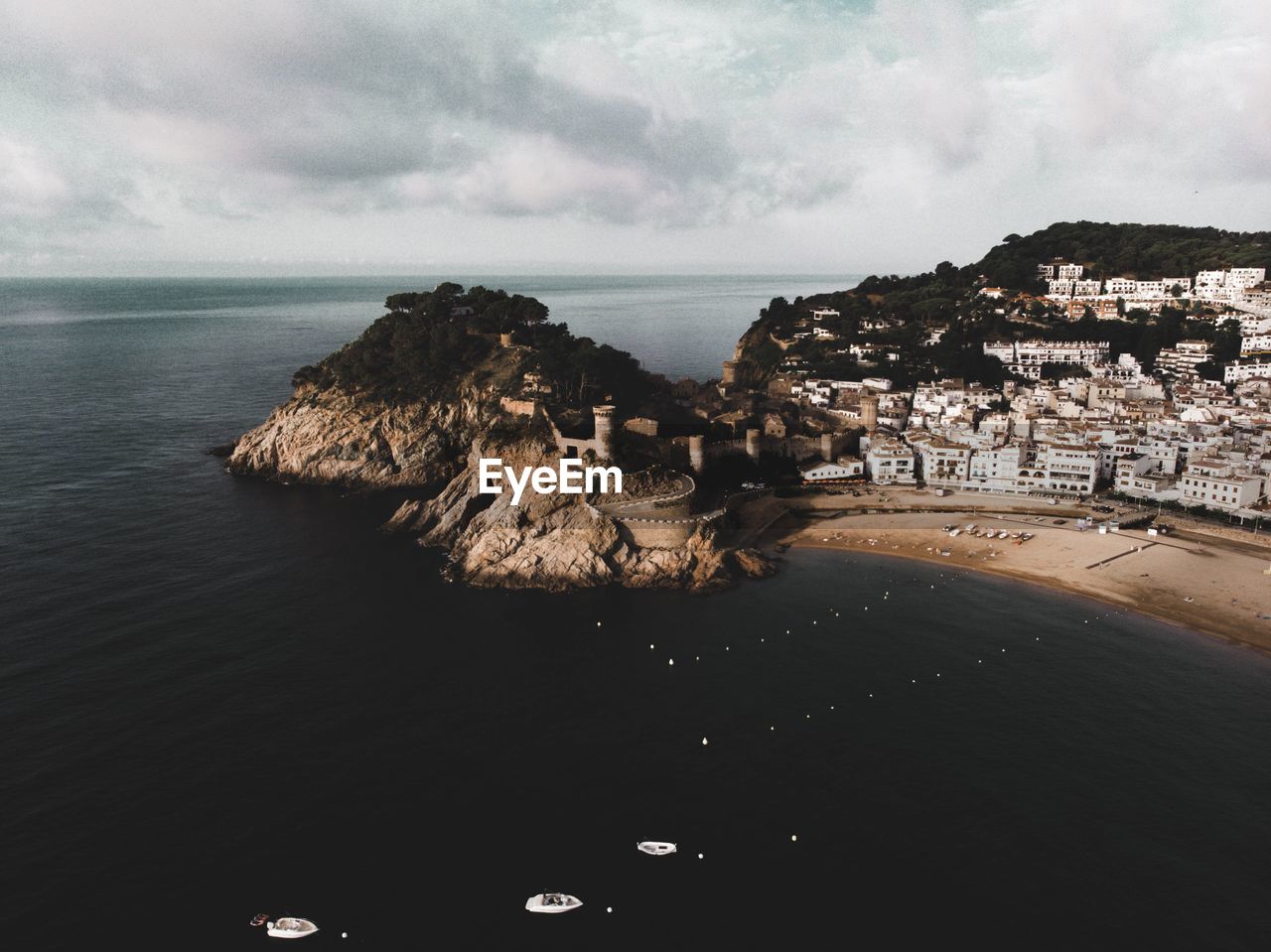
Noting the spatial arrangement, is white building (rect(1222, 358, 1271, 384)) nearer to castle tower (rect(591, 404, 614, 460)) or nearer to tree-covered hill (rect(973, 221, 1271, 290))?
tree-covered hill (rect(973, 221, 1271, 290))

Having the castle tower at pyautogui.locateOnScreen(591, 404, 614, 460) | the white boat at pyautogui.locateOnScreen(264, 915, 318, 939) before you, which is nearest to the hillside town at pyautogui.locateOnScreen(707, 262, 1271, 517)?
the castle tower at pyautogui.locateOnScreen(591, 404, 614, 460)

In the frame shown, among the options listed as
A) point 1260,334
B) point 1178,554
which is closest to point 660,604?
point 1178,554

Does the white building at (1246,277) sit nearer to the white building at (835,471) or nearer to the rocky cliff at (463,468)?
the white building at (835,471)

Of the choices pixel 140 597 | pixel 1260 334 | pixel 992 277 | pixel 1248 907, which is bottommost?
pixel 1248 907

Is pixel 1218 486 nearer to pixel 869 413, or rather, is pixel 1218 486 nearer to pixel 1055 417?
pixel 1055 417

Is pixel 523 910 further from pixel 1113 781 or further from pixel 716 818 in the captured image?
pixel 1113 781

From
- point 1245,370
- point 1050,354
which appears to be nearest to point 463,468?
point 1050,354
